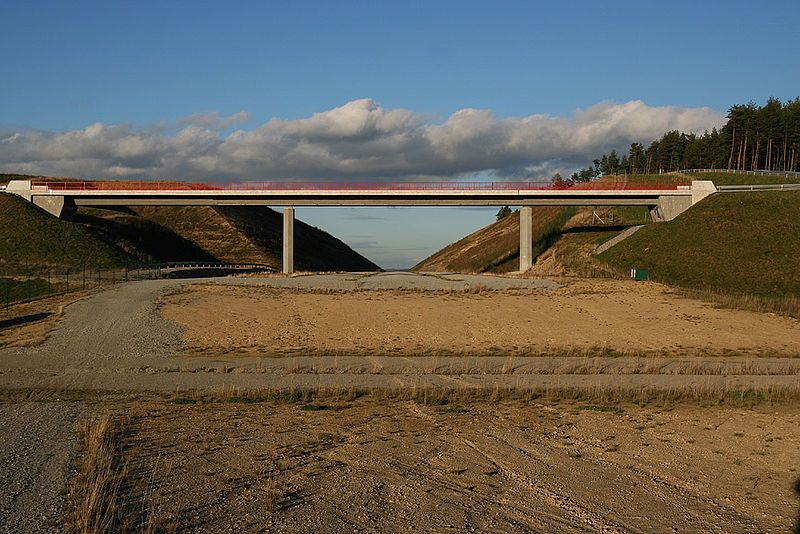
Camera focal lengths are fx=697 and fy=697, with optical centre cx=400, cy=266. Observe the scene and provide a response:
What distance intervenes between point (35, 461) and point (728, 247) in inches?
2741

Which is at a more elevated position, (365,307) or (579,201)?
(579,201)

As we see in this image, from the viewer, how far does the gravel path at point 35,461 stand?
34.0 ft

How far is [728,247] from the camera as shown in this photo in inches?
2758

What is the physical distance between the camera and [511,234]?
116 metres

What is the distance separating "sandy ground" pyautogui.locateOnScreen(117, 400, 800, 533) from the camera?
37.2 feet

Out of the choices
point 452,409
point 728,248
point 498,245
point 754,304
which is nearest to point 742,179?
point 498,245

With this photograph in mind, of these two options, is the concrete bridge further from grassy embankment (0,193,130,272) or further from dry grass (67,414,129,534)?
dry grass (67,414,129,534)

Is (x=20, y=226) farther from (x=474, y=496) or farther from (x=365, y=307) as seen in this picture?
(x=474, y=496)

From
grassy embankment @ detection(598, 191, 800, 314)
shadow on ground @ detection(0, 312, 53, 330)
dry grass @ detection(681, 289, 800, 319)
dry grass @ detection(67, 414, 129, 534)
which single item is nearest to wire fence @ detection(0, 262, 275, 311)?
shadow on ground @ detection(0, 312, 53, 330)

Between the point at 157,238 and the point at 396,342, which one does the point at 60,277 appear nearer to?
the point at 396,342

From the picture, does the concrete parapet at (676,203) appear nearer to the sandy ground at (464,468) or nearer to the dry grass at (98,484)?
the sandy ground at (464,468)

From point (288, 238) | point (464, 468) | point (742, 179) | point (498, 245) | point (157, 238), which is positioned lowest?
point (498, 245)

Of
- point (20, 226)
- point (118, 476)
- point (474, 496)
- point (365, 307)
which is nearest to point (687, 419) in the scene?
point (474, 496)

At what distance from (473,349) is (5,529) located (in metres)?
24.7
